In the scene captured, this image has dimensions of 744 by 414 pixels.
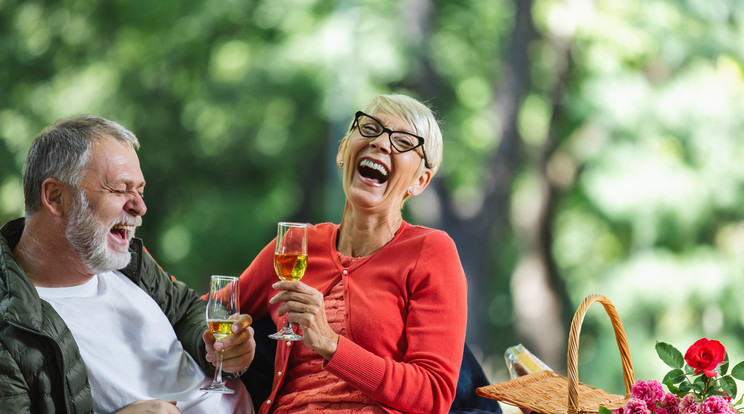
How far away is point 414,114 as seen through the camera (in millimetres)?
2314

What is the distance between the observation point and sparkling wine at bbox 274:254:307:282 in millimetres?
1921

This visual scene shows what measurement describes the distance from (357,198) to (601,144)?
665 centimetres

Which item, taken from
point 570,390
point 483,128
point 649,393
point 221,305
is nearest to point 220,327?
point 221,305

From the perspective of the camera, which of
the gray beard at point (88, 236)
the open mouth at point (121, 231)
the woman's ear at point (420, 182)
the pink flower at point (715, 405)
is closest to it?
the pink flower at point (715, 405)

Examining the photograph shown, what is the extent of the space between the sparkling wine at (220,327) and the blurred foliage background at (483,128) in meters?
5.53

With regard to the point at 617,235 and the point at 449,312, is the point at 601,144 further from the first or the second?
the point at 449,312

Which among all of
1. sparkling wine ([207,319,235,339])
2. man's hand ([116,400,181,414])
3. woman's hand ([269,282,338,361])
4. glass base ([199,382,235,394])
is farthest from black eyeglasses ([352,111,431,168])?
man's hand ([116,400,181,414])

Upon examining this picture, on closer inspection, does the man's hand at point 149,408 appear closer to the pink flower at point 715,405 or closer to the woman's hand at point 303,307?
the woman's hand at point 303,307

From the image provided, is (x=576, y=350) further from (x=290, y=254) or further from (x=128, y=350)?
(x=128, y=350)

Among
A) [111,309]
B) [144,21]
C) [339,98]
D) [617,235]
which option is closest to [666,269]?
→ [617,235]

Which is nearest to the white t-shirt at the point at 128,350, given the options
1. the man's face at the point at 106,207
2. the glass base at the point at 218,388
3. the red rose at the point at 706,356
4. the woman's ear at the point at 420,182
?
the man's face at the point at 106,207

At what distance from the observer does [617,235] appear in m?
9.16

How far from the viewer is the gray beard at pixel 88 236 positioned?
197 centimetres

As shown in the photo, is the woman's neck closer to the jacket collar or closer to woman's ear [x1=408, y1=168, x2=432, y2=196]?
woman's ear [x1=408, y1=168, x2=432, y2=196]
